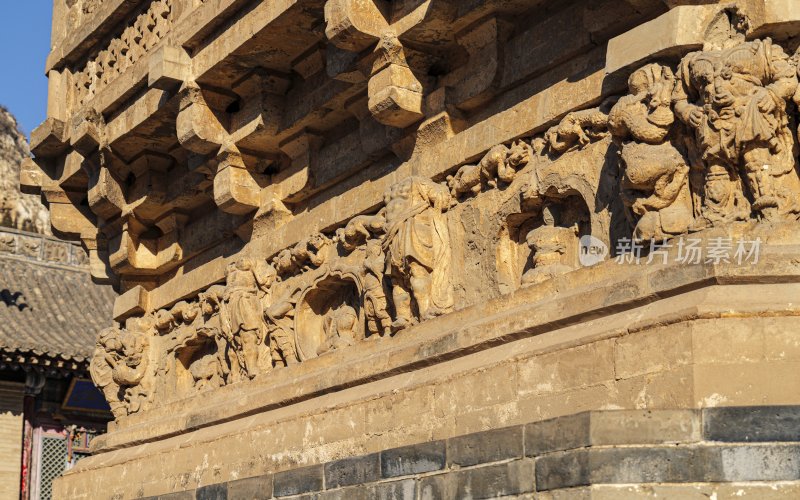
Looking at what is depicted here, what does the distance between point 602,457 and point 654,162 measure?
60.6 inches

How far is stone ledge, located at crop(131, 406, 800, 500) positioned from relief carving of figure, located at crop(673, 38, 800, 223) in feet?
3.40

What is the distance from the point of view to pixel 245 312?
10.7 metres

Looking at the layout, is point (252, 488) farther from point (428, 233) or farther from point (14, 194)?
point (14, 194)

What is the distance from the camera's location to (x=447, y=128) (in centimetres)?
904

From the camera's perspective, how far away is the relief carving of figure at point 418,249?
882 cm

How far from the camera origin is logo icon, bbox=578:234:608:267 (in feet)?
25.5

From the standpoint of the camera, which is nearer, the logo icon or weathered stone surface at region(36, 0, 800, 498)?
weathered stone surface at region(36, 0, 800, 498)

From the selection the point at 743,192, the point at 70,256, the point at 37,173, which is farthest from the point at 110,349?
the point at 70,256

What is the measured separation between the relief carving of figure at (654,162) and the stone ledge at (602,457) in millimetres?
1080

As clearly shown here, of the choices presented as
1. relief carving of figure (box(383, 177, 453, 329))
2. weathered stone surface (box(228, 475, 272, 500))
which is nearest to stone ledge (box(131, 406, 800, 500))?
relief carving of figure (box(383, 177, 453, 329))

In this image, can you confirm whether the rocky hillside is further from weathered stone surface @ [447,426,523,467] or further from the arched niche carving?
weathered stone surface @ [447,426,523,467]

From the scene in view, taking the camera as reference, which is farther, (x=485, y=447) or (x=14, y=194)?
(x=14, y=194)

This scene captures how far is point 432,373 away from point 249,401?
2285 millimetres

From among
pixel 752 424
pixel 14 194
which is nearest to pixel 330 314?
pixel 752 424
